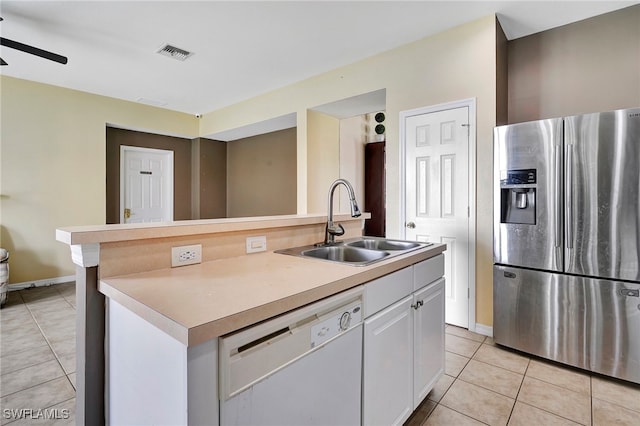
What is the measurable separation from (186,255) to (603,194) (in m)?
2.57

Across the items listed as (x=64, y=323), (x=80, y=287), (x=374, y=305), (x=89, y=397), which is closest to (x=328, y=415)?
(x=374, y=305)

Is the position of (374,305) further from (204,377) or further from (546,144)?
(546,144)

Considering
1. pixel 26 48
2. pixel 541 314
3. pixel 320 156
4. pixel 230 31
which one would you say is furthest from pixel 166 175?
pixel 541 314

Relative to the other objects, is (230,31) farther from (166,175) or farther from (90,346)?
(166,175)

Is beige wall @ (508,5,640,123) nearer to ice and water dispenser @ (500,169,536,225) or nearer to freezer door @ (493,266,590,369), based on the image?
ice and water dispenser @ (500,169,536,225)

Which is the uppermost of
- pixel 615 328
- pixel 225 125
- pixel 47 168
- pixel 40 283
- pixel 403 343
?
pixel 225 125

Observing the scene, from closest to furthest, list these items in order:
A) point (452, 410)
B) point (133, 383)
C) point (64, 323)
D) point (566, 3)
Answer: point (133, 383), point (452, 410), point (566, 3), point (64, 323)

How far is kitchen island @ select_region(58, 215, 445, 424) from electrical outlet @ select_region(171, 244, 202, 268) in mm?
24

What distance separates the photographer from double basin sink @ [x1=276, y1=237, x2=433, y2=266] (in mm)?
1742

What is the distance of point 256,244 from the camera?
1658 mm

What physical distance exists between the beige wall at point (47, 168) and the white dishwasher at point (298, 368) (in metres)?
5.01

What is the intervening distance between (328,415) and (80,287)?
103cm

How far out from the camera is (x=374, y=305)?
1319 mm

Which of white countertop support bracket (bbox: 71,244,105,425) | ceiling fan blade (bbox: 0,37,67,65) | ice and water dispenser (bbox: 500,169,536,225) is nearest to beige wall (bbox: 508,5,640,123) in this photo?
ice and water dispenser (bbox: 500,169,536,225)
